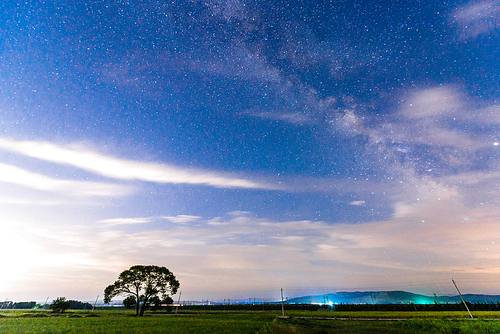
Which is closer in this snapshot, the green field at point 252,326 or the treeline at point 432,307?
the green field at point 252,326

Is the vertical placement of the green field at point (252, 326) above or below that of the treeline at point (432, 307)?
below

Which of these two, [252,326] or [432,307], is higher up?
[432,307]

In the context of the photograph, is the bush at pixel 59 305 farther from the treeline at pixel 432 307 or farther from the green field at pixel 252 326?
the treeline at pixel 432 307

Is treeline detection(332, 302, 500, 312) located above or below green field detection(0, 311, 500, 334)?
above

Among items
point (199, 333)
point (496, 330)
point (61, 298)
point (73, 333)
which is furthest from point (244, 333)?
point (61, 298)

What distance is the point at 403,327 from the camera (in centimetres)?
2603

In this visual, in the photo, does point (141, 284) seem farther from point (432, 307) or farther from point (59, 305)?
point (432, 307)

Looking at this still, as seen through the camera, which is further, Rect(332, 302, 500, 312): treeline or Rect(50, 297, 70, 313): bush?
Rect(332, 302, 500, 312): treeline

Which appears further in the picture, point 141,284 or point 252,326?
point 141,284

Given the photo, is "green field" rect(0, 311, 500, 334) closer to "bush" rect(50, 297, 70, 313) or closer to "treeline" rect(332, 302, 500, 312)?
"bush" rect(50, 297, 70, 313)

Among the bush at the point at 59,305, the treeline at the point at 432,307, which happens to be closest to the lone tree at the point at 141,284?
the bush at the point at 59,305

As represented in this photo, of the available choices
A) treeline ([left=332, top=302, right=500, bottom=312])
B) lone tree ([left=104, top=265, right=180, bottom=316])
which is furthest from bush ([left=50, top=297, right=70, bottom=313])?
treeline ([left=332, top=302, right=500, bottom=312])

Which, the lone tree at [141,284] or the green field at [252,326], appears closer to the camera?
the green field at [252,326]

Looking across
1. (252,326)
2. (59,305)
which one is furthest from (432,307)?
(59,305)
